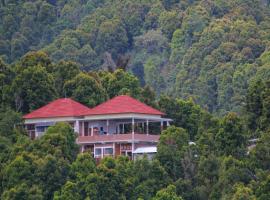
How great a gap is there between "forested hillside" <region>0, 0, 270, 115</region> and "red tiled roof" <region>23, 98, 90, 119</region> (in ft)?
101

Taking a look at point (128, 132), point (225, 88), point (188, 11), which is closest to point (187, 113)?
point (128, 132)

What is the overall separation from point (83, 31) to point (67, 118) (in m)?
56.5

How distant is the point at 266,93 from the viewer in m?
81.8

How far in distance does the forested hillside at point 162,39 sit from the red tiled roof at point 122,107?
3105cm

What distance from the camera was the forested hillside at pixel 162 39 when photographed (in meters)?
123

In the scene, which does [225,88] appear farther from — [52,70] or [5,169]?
[5,169]

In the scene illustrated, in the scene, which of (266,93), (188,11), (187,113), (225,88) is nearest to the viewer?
(266,93)

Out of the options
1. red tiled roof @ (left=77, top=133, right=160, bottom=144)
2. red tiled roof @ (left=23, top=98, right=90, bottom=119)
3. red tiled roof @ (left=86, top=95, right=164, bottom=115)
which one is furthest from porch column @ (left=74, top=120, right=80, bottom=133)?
red tiled roof @ (left=77, top=133, right=160, bottom=144)

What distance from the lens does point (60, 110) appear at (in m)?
86.1

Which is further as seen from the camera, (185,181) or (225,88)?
(225,88)

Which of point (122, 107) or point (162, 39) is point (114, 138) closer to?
point (122, 107)

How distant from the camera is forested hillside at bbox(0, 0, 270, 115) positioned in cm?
12312

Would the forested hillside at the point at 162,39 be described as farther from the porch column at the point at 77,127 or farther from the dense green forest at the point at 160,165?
the dense green forest at the point at 160,165

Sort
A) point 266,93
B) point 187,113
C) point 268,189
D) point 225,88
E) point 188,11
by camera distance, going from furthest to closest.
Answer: point 188,11 → point 225,88 → point 187,113 → point 266,93 → point 268,189
